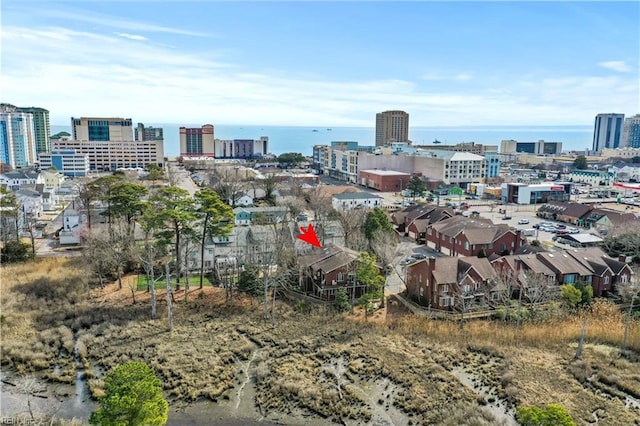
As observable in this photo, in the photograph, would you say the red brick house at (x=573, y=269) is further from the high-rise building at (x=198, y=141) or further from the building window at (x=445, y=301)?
the high-rise building at (x=198, y=141)

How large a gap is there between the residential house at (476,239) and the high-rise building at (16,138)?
71122mm

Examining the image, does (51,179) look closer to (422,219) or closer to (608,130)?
(422,219)

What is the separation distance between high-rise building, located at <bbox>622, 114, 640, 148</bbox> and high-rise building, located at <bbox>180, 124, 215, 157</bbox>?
10934 cm

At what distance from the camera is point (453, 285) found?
1973 cm

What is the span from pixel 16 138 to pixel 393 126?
80954mm

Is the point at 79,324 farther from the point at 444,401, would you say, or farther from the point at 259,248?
the point at 444,401

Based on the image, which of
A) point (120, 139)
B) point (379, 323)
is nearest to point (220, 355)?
point (379, 323)

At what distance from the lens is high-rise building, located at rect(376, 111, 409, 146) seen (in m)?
117

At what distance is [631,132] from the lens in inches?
4892

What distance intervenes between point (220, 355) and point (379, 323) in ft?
20.5

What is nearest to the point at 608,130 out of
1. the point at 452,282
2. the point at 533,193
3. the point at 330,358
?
the point at 533,193

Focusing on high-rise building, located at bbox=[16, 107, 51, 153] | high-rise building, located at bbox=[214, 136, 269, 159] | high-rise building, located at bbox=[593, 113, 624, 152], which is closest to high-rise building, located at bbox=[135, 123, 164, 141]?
high-rise building, located at bbox=[214, 136, 269, 159]

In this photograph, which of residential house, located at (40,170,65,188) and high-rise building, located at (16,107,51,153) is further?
high-rise building, located at (16,107,51,153)

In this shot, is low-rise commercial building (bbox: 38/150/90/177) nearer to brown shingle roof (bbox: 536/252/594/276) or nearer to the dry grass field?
the dry grass field
